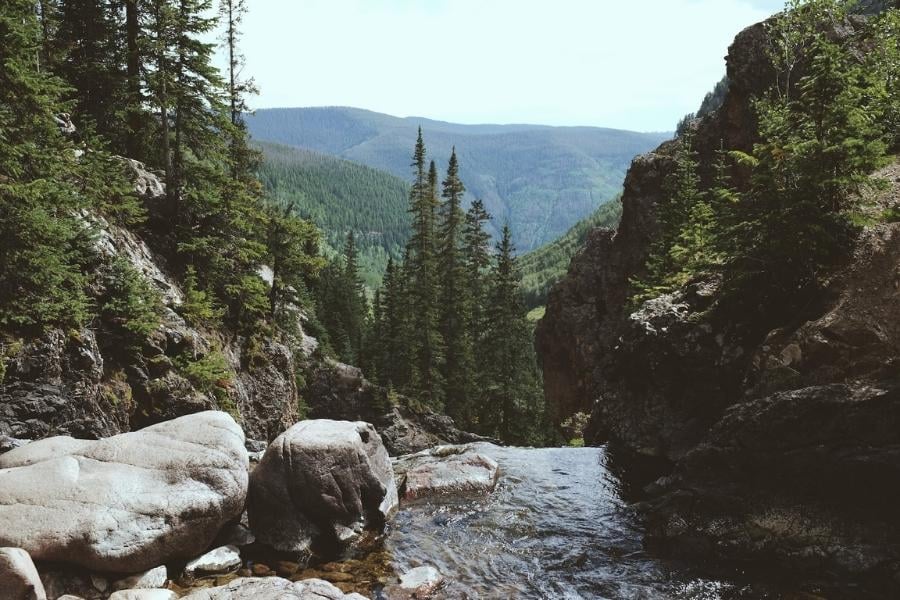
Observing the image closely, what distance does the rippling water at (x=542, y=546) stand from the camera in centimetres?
1085

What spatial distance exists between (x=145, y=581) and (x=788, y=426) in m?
12.5

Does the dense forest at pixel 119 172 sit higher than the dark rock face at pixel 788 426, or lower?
higher

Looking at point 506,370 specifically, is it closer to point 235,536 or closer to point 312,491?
point 312,491

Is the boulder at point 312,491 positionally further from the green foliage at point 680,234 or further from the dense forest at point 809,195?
the green foliage at point 680,234

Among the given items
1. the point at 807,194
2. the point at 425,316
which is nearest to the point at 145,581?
the point at 807,194

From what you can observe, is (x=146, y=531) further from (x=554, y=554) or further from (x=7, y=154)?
(x=7, y=154)

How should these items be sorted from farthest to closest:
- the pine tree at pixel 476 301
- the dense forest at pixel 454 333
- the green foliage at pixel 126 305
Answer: the pine tree at pixel 476 301
the dense forest at pixel 454 333
the green foliage at pixel 126 305

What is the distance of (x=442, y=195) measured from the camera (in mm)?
61250

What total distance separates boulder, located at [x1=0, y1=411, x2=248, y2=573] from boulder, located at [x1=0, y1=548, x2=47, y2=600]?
88 centimetres

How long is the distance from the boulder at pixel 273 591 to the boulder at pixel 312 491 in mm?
2821

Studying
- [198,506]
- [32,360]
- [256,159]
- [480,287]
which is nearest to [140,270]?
[32,360]

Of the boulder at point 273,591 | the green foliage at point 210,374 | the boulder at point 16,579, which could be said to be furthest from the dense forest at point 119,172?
the boulder at point 273,591

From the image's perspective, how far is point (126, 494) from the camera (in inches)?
420

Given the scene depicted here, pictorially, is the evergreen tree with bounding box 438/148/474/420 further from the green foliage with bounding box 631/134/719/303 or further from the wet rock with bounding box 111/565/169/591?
the wet rock with bounding box 111/565/169/591
